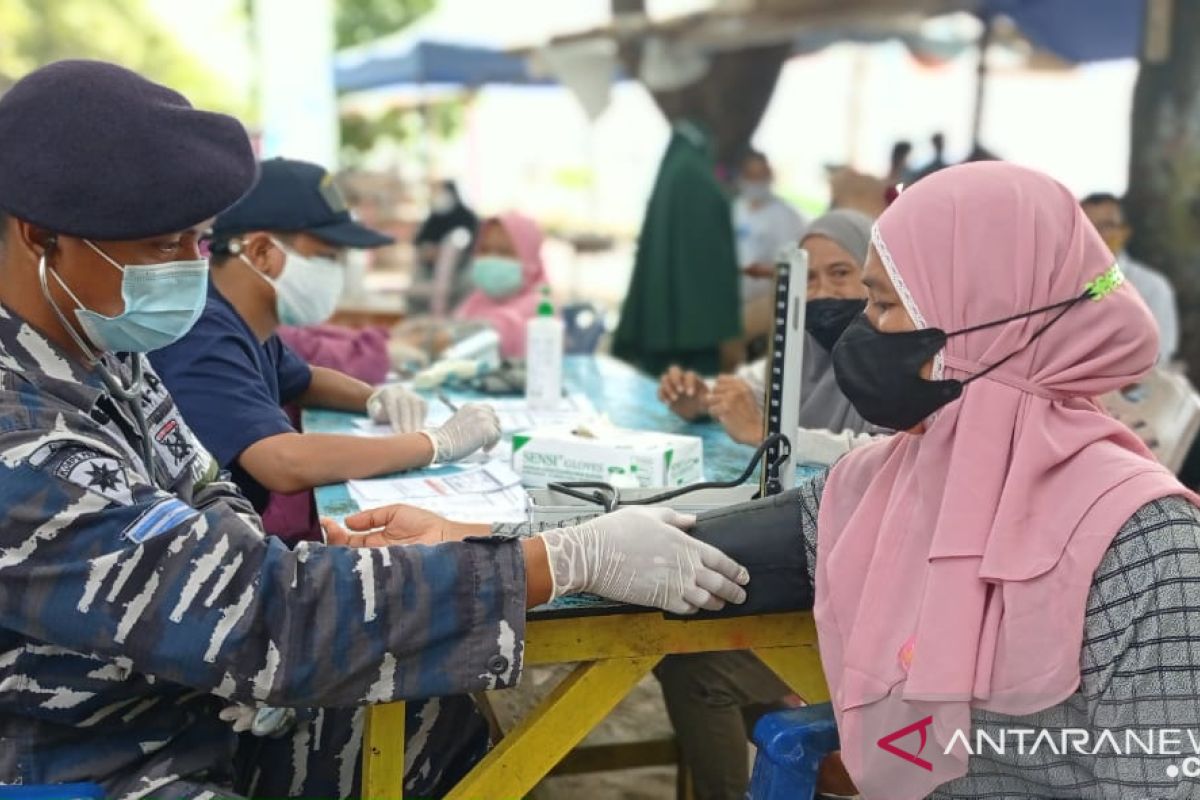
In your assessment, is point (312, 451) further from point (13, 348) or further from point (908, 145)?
point (908, 145)

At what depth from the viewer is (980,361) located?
1474 millimetres

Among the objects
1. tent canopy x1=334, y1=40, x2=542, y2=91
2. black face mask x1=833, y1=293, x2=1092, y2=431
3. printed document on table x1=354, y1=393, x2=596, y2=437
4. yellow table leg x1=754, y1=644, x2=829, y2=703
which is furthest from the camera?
tent canopy x1=334, y1=40, x2=542, y2=91

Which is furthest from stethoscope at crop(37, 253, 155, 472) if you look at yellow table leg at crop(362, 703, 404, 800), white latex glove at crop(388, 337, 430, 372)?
white latex glove at crop(388, 337, 430, 372)

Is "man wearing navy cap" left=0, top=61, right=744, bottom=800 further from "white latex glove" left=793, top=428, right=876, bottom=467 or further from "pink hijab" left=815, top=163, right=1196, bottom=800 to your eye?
"white latex glove" left=793, top=428, right=876, bottom=467

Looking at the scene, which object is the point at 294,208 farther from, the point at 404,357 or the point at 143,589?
the point at 143,589

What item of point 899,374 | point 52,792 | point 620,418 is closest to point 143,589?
point 52,792

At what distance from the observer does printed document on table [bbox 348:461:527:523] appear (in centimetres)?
204

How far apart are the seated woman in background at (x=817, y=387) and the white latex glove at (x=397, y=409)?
2.17 feet

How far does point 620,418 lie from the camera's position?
3.02m

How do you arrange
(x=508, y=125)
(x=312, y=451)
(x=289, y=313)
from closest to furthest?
(x=312, y=451) < (x=289, y=313) < (x=508, y=125)

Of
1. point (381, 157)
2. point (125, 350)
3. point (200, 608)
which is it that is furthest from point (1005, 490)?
point (381, 157)

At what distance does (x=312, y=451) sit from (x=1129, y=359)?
144 cm

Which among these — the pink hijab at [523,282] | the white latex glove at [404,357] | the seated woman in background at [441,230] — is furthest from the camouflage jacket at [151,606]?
the seated woman in background at [441,230]

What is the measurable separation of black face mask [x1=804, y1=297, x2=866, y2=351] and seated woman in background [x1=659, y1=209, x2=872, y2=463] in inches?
1.0
